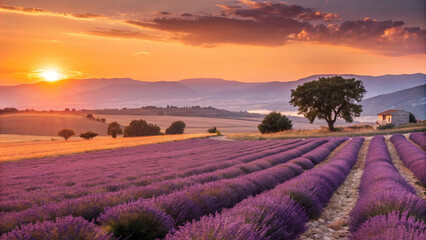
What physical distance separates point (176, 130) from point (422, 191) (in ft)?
204

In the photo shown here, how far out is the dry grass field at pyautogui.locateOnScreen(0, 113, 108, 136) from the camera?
6688 centimetres

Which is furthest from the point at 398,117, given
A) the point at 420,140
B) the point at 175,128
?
the point at 175,128

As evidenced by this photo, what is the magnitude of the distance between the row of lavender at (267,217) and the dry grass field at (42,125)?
6965 cm

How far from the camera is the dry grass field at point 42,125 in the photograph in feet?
219

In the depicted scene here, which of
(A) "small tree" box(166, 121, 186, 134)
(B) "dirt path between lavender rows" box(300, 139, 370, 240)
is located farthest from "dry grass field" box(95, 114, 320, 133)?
(B) "dirt path between lavender rows" box(300, 139, 370, 240)

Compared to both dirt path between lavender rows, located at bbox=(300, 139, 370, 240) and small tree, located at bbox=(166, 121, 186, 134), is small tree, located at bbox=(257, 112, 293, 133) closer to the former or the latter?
small tree, located at bbox=(166, 121, 186, 134)

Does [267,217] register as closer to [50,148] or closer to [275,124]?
[50,148]

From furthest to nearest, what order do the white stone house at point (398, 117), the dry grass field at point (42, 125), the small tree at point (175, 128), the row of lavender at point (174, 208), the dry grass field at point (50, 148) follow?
the small tree at point (175, 128) → the dry grass field at point (42, 125) → the white stone house at point (398, 117) → the dry grass field at point (50, 148) → the row of lavender at point (174, 208)

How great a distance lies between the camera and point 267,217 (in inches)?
141

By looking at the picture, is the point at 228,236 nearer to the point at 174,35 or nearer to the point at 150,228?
the point at 150,228

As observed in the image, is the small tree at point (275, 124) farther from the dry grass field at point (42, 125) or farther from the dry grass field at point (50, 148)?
the dry grass field at point (42, 125)

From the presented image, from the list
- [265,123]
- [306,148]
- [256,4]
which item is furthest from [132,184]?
[265,123]

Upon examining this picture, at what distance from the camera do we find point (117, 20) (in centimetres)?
773

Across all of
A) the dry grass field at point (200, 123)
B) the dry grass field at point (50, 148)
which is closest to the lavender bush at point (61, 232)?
the dry grass field at point (50, 148)
